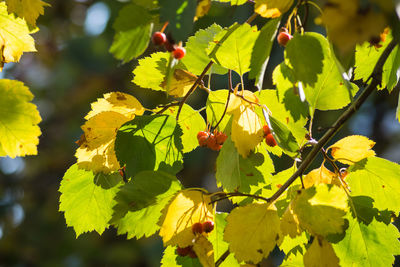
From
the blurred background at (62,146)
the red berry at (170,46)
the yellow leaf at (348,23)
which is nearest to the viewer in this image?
the yellow leaf at (348,23)

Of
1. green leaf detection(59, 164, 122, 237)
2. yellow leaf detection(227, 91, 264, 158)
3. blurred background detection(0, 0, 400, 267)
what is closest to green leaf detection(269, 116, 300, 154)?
yellow leaf detection(227, 91, 264, 158)

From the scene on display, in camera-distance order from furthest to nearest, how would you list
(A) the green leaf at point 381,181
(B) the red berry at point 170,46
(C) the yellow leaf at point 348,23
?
(A) the green leaf at point 381,181
(B) the red berry at point 170,46
(C) the yellow leaf at point 348,23

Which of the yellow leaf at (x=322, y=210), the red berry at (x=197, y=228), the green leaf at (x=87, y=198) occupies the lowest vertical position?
the green leaf at (x=87, y=198)

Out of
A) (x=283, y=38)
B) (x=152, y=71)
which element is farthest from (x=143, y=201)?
(x=283, y=38)

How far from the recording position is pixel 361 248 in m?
0.99

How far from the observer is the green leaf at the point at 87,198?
3.51 feet

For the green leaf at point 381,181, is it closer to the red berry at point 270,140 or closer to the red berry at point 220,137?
the red berry at point 270,140

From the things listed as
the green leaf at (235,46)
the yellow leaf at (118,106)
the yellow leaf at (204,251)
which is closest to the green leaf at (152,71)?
the yellow leaf at (118,106)

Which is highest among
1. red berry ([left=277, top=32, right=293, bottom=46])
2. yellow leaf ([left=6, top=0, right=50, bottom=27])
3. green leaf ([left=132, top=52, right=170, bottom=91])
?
red berry ([left=277, top=32, right=293, bottom=46])

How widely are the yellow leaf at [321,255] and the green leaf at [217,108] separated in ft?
0.95

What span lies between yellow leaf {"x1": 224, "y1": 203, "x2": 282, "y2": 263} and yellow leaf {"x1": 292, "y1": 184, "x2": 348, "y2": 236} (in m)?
0.06

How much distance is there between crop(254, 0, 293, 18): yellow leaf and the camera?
33.0 inches

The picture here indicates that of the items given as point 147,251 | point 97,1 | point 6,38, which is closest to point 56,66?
point 97,1

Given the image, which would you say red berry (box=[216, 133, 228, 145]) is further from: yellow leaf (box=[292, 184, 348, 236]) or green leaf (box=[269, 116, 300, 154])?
yellow leaf (box=[292, 184, 348, 236])
